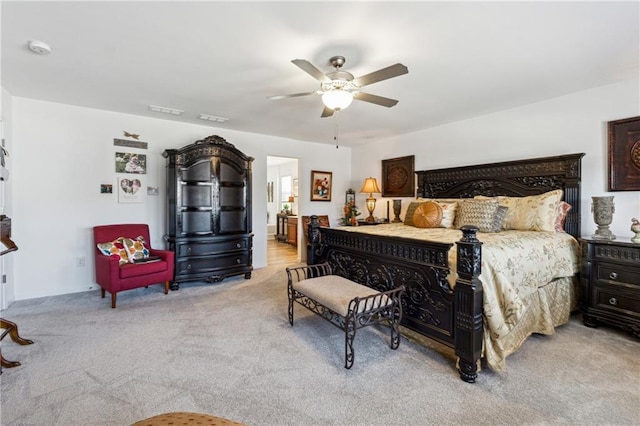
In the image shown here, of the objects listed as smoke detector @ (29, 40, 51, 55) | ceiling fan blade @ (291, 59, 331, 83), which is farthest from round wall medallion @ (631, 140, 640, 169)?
smoke detector @ (29, 40, 51, 55)

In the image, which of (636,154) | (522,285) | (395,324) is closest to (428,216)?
(522,285)

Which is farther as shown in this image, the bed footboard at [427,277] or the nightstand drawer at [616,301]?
the nightstand drawer at [616,301]

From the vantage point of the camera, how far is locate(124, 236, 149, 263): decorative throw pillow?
373 cm

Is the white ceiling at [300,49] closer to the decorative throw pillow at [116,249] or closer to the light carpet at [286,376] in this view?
the decorative throw pillow at [116,249]

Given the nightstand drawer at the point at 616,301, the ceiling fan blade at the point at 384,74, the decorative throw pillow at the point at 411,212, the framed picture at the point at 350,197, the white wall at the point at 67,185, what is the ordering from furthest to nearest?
the framed picture at the point at 350,197, the decorative throw pillow at the point at 411,212, the white wall at the point at 67,185, the nightstand drawer at the point at 616,301, the ceiling fan blade at the point at 384,74

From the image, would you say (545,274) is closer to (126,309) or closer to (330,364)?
(330,364)

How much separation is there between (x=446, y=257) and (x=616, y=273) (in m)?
1.83

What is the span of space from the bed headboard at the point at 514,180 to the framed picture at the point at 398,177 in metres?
0.37

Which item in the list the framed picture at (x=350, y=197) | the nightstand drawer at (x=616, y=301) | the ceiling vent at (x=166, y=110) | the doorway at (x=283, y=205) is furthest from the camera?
the doorway at (x=283, y=205)

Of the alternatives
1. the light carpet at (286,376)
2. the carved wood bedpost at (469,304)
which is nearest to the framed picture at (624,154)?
the light carpet at (286,376)

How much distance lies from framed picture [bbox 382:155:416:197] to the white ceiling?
5.38ft

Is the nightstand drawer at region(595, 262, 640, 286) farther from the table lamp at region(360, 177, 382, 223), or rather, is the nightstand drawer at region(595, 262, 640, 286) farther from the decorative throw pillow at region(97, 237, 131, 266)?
the decorative throw pillow at region(97, 237, 131, 266)

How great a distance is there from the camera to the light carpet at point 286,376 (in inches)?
66.2

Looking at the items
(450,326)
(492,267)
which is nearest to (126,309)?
(450,326)
